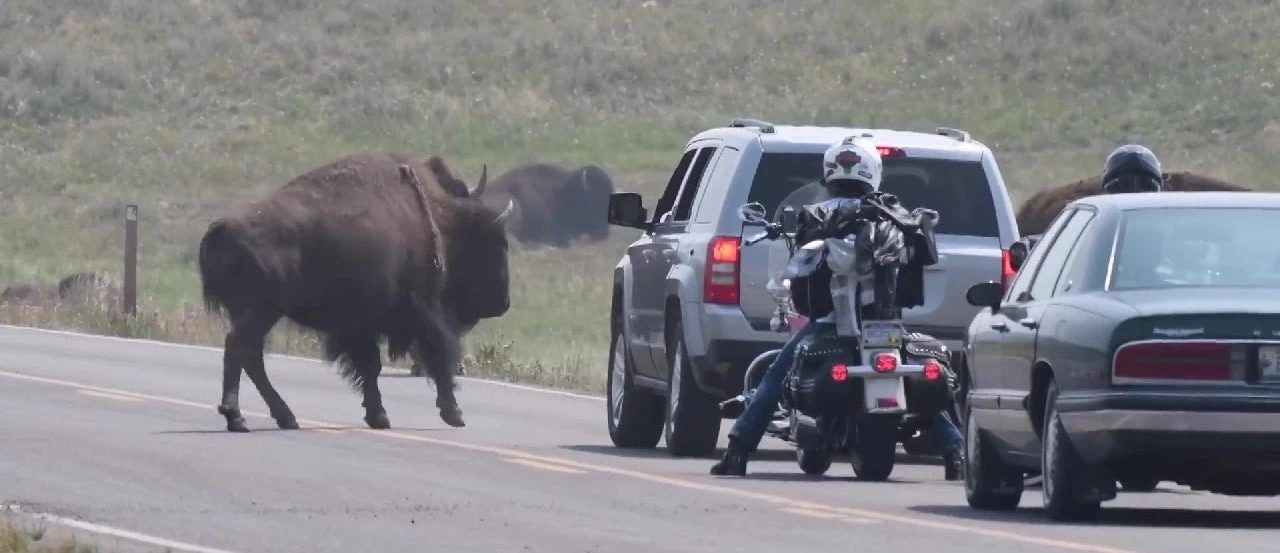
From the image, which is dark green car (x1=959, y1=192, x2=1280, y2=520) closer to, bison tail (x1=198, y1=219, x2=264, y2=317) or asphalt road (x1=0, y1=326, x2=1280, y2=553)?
asphalt road (x1=0, y1=326, x2=1280, y2=553)

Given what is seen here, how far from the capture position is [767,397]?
13867 millimetres

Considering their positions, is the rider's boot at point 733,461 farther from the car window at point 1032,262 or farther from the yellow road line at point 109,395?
the yellow road line at point 109,395

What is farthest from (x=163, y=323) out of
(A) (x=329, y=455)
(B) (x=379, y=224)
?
(A) (x=329, y=455)

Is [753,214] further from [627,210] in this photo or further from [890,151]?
[627,210]

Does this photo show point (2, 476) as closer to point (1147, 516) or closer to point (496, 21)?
point (1147, 516)

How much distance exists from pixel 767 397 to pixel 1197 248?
9.16 feet

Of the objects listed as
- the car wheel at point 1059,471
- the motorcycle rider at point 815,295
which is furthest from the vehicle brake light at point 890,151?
the car wheel at point 1059,471

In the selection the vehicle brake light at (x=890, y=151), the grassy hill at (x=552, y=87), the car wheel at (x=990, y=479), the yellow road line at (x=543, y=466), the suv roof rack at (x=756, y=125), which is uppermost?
the vehicle brake light at (x=890, y=151)

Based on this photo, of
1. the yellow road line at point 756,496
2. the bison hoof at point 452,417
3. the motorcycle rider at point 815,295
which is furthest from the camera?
A: the bison hoof at point 452,417

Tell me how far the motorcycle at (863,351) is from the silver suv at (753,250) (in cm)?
89

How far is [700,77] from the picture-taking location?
63438 millimetres

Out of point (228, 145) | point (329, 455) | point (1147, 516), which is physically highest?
point (1147, 516)

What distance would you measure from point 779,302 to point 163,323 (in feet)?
Answer: 52.2

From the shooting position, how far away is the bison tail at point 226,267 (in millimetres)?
17453
